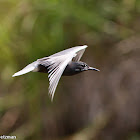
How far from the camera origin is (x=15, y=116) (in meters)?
2.67

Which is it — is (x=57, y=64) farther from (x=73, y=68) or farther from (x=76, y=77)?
(x=76, y=77)

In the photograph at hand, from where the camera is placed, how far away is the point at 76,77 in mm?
2838

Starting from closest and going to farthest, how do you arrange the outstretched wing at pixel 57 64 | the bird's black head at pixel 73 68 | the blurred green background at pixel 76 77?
the outstretched wing at pixel 57 64, the bird's black head at pixel 73 68, the blurred green background at pixel 76 77

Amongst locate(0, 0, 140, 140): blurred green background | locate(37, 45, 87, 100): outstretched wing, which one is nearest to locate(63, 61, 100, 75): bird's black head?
locate(37, 45, 87, 100): outstretched wing

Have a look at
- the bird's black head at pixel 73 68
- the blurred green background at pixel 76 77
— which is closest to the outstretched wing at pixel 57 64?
the bird's black head at pixel 73 68

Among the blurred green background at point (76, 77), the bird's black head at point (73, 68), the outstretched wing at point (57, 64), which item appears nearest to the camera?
the outstretched wing at point (57, 64)

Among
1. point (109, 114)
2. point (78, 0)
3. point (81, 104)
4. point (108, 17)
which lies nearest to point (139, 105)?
point (109, 114)

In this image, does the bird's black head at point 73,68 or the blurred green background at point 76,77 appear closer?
the bird's black head at point 73,68

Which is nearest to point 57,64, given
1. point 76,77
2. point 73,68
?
point 73,68

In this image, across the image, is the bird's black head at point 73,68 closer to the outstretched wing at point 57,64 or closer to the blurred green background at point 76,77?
the outstretched wing at point 57,64

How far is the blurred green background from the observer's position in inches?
97.0

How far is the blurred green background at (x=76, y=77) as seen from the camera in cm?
246

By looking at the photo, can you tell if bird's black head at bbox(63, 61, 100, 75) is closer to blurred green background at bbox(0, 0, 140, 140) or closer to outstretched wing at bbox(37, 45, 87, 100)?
outstretched wing at bbox(37, 45, 87, 100)

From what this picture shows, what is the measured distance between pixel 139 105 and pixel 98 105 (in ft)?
1.17
